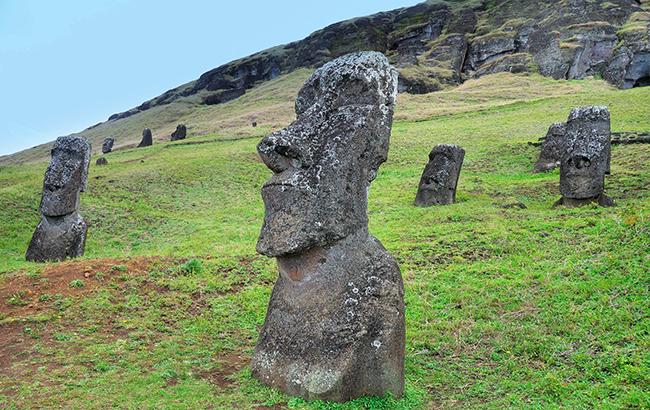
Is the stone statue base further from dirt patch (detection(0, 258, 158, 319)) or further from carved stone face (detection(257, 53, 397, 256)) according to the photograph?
dirt patch (detection(0, 258, 158, 319))

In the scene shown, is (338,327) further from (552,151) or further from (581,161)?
(552,151)

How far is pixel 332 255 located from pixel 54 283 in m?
6.82

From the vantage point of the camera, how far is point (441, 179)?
66.2 ft

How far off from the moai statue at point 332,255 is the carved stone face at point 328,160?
12 millimetres

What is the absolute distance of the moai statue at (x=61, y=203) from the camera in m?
15.5

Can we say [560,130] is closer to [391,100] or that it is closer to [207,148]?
[391,100]

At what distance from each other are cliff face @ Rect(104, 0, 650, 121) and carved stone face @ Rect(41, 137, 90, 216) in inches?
2286

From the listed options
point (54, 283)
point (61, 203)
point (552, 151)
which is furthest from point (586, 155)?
point (61, 203)

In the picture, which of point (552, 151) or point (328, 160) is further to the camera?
point (552, 151)

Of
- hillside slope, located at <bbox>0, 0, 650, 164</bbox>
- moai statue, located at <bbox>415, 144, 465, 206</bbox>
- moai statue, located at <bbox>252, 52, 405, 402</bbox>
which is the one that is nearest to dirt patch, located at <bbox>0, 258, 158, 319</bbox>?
moai statue, located at <bbox>252, 52, 405, 402</bbox>

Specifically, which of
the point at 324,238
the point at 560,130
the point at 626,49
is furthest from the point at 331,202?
the point at 626,49

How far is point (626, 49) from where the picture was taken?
213 ft

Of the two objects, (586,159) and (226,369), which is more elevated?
(226,369)

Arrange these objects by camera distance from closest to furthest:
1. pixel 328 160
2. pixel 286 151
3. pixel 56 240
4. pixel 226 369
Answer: pixel 328 160, pixel 286 151, pixel 226 369, pixel 56 240
